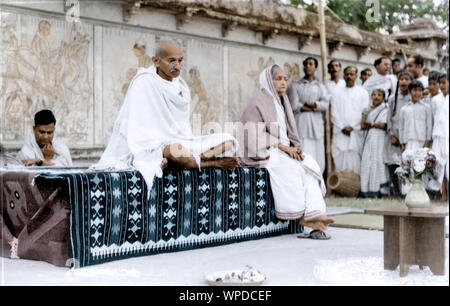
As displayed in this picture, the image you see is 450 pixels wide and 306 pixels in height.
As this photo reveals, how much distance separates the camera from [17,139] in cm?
705

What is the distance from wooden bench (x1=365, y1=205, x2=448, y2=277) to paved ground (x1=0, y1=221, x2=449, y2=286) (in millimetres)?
92

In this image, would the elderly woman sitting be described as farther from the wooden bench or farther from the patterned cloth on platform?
the wooden bench

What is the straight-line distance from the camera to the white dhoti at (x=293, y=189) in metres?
6.22

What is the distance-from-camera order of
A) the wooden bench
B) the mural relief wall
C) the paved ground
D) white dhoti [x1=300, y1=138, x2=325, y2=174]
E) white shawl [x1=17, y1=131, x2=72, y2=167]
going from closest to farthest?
the paved ground
the wooden bench
white shawl [x1=17, y1=131, x2=72, y2=167]
the mural relief wall
white dhoti [x1=300, y1=138, x2=325, y2=174]

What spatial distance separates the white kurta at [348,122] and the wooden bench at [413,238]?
19.6ft

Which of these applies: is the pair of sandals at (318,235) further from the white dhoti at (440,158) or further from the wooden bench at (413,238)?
the white dhoti at (440,158)

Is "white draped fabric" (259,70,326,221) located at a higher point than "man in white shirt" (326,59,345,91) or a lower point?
lower

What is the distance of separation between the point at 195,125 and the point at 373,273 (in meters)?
5.46

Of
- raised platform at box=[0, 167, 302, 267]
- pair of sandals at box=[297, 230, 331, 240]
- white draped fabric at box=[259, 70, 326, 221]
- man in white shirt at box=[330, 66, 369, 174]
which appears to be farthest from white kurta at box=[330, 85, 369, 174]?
raised platform at box=[0, 167, 302, 267]

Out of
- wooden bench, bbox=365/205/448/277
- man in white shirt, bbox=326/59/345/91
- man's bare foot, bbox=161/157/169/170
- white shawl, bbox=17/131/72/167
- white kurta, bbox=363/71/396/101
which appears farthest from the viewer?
white kurta, bbox=363/71/396/101

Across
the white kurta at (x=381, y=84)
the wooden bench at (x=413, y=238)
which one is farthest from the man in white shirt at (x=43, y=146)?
the white kurta at (x=381, y=84)

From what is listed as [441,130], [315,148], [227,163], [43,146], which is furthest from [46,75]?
[441,130]

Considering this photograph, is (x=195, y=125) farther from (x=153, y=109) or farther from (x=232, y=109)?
(x=153, y=109)

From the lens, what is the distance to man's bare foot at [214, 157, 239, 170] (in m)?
5.75
